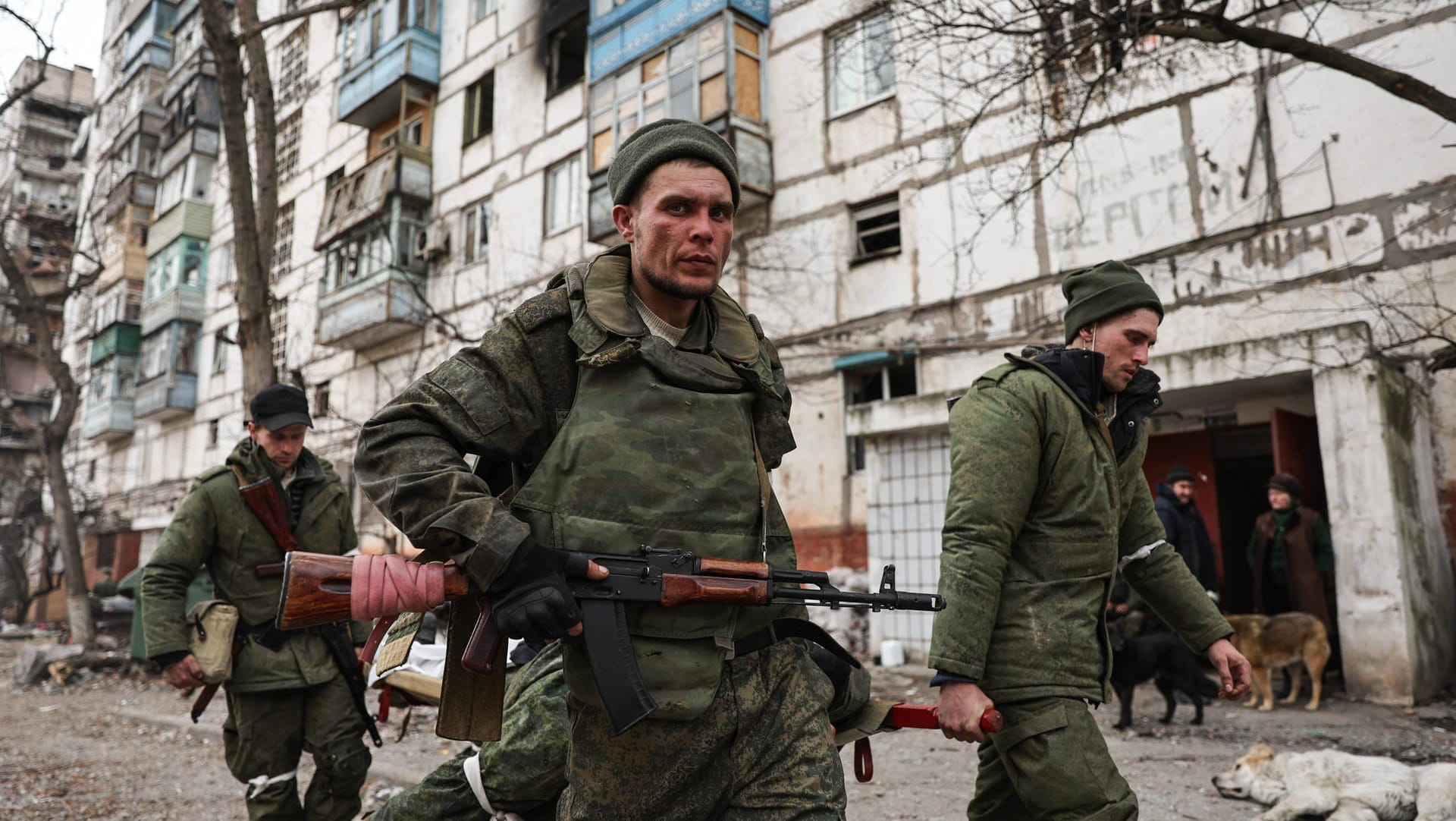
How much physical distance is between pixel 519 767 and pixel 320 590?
2.63 feet

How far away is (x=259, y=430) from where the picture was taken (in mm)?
4430

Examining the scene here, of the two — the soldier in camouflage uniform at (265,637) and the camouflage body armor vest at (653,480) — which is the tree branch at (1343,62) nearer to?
the camouflage body armor vest at (653,480)

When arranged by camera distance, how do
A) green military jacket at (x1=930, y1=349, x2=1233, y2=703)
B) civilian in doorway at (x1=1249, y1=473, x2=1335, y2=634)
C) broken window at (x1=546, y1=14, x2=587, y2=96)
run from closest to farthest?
green military jacket at (x1=930, y1=349, x2=1233, y2=703) → civilian in doorway at (x1=1249, y1=473, x2=1335, y2=634) → broken window at (x1=546, y1=14, x2=587, y2=96)

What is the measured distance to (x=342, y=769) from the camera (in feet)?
13.3

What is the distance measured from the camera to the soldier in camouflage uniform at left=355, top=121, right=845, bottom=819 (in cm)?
191

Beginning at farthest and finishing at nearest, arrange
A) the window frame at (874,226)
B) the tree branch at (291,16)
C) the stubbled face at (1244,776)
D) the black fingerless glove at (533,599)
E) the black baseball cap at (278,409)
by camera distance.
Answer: the window frame at (874,226) < the tree branch at (291,16) < the stubbled face at (1244,776) < the black baseball cap at (278,409) < the black fingerless glove at (533,599)

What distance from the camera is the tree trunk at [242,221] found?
29.6 feet

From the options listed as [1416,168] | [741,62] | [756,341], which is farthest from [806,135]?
[756,341]

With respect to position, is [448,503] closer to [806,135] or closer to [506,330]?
[506,330]

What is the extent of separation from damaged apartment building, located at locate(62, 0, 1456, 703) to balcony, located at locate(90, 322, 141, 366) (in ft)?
31.8

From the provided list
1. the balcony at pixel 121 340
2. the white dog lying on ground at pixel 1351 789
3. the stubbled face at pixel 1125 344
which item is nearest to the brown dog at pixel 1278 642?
the white dog lying on ground at pixel 1351 789

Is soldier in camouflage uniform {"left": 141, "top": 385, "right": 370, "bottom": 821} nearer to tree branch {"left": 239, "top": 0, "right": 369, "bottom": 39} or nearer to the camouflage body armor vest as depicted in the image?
the camouflage body armor vest

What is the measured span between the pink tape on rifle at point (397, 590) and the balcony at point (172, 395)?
27.3 meters

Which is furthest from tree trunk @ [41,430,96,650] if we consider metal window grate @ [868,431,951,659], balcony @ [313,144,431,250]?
metal window grate @ [868,431,951,659]
